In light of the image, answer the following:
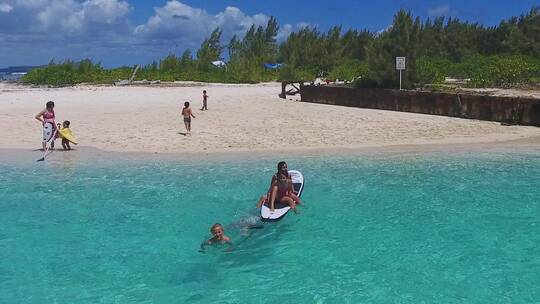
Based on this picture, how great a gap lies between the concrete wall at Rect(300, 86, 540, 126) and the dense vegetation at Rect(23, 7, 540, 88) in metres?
2.21

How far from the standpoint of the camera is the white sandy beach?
1923 centimetres

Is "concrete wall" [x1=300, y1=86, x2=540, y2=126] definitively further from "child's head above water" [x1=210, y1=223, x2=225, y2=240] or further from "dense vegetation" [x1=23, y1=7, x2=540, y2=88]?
"child's head above water" [x1=210, y1=223, x2=225, y2=240]

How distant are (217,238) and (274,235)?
1.36m

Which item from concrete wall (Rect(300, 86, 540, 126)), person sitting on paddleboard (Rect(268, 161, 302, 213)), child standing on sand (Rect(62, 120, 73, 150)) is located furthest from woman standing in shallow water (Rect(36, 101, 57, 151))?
concrete wall (Rect(300, 86, 540, 126))

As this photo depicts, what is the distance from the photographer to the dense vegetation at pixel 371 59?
30172mm

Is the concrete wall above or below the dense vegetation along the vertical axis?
below

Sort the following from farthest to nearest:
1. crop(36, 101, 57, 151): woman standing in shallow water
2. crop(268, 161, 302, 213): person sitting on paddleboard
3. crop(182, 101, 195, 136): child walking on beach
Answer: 1. crop(182, 101, 195, 136): child walking on beach
2. crop(36, 101, 57, 151): woman standing in shallow water
3. crop(268, 161, 302, 213): person sitting on paddleboard

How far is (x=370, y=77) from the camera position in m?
30.2

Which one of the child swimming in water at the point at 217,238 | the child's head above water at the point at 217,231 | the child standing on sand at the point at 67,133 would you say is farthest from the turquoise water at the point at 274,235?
the child standing on sand at the point at 67,133

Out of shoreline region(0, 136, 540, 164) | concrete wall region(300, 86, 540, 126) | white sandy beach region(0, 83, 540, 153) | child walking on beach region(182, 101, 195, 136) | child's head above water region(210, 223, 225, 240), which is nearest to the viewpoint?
child's head above water region(210, 223, 225, 240)

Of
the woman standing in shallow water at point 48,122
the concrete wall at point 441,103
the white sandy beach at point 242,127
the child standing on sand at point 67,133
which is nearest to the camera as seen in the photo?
the woman standing in shallow water at point 48,122

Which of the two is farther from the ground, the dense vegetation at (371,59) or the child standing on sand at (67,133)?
the dense vegetation at (371,59)

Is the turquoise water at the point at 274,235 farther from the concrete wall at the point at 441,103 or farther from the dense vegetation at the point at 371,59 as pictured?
the dense vegetation at the point at 371,59

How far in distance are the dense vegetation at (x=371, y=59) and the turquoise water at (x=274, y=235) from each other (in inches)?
602
